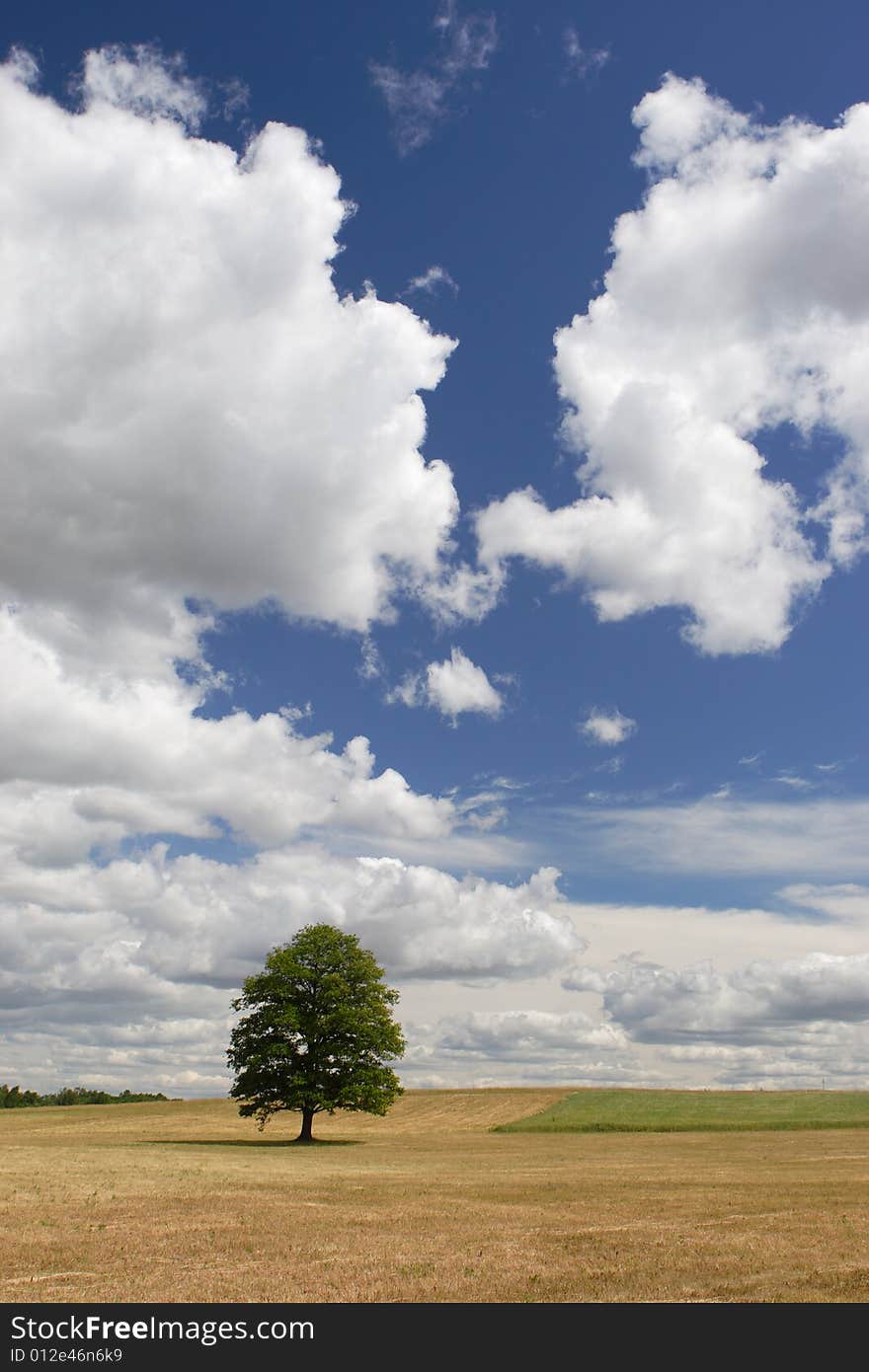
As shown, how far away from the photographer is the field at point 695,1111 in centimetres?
8994

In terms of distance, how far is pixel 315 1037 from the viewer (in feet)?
233

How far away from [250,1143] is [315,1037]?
9.39m

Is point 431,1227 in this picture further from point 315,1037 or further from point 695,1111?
point 695,1111

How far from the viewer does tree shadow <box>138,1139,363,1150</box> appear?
6664 cm

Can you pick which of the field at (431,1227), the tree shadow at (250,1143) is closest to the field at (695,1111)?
the tree shadow at (250,1143)

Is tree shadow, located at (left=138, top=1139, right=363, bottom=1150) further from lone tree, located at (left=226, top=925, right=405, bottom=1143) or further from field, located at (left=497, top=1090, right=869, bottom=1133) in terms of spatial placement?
field, located at (left=497, top=1090, right=869, bottom=1133)

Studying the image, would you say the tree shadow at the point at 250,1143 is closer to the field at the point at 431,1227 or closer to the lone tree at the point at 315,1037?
the lone tree at the point at 315,1037

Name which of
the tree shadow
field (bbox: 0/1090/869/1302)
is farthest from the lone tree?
field (bbox: 0/1090/869/1302)

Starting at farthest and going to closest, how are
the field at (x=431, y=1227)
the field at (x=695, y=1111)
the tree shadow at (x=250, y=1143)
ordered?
the field at (x=695, y=1111) → the tree shadow at (x=250, y=1143) → the field at (x=431, y=1227)

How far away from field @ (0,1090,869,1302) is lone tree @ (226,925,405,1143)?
13.2 m

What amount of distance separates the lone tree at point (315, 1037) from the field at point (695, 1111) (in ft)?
81.4
